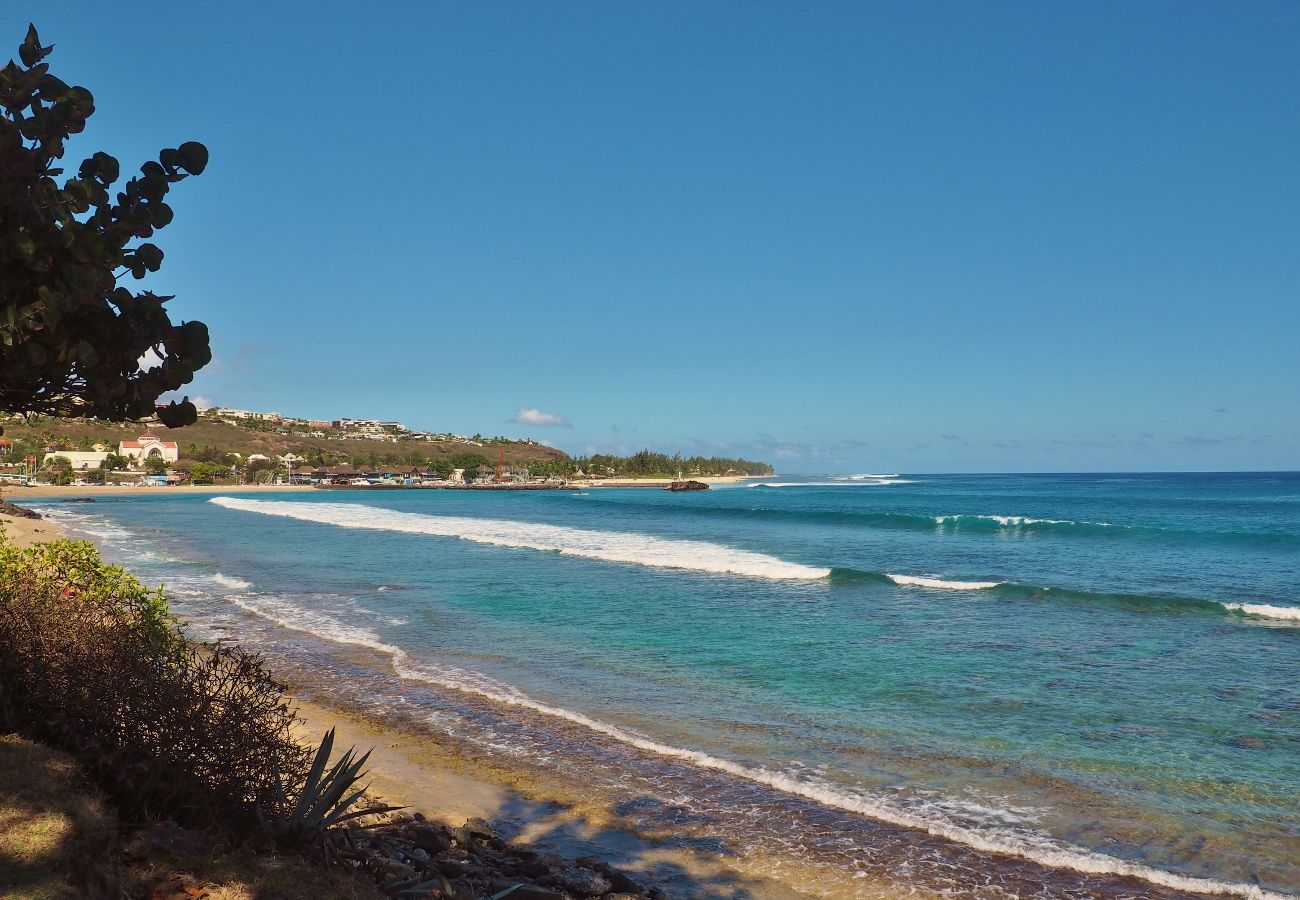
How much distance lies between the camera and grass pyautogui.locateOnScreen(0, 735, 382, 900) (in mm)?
4078

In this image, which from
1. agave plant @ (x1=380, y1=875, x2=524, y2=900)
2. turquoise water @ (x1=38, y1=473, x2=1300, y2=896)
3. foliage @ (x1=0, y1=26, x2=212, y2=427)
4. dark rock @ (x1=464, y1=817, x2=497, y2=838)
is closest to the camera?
foliage @ (x1=0, y1=26, x2=212, y2=427)

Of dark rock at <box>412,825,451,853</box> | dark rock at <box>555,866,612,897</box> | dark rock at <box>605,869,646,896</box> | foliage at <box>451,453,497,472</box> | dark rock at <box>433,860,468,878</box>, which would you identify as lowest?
dark rock at <box>605,869,646,896</box>

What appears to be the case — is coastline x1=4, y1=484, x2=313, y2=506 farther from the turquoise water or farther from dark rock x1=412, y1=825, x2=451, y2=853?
dark rock x1=412, y1=825, x2=451, y2=853

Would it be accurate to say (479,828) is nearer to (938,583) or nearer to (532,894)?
(532,894)

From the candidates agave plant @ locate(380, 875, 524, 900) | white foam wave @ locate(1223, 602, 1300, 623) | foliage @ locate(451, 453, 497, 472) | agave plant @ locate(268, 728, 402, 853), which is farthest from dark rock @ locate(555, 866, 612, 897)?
foliage @ locate(451, 453, 497, 472)

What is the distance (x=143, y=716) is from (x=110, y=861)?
43.3 inches

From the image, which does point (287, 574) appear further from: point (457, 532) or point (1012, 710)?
point (1012, 710)

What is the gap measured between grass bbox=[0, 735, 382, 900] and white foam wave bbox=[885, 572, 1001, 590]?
22571mm

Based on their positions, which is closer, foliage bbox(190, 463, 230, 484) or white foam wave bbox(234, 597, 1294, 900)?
white foam wave bbox(234, 597, 1294, 900)

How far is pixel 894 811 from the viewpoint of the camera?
8.21m

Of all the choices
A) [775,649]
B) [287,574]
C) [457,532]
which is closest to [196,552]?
[287,574]

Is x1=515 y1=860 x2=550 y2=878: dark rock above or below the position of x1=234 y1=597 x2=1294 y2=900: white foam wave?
above

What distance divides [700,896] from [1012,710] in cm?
701

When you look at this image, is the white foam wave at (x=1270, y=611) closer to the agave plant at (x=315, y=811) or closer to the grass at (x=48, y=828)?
the agave plant at (x=315, y=811)
